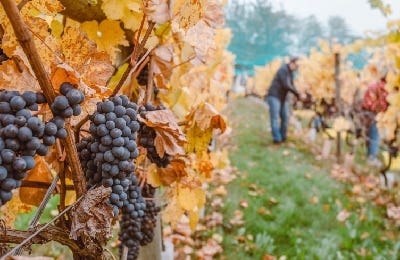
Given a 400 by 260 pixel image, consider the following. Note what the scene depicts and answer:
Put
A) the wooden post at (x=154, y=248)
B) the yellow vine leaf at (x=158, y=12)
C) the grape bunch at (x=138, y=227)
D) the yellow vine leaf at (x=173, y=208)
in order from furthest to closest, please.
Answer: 1. the wooden post at (x=154, y=248)
2. the yellow vine leaf at (x=173, y=208)
3. the grape bunch at (x=138, y=227)
4. the yellow vine leaf at (x=158, y=12)

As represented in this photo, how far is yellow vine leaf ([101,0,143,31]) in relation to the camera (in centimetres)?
110

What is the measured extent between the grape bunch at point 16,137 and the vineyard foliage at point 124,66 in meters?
0.06

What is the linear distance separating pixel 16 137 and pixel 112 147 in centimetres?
19

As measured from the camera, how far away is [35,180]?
1.06 metres

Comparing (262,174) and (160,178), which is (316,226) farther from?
(160,178)

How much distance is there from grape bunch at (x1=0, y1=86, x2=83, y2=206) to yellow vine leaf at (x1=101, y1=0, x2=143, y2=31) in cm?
52

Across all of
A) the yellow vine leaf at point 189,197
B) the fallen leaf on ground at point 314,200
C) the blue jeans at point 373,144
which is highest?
the yellow vine leaf at point 189,197

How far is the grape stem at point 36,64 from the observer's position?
2.10ft

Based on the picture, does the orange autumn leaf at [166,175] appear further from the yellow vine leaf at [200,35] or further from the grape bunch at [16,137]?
the grape bunch at [16,137]

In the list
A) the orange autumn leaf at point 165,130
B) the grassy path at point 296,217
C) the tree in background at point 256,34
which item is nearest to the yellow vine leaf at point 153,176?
the orange autumn leaf at point 165,130

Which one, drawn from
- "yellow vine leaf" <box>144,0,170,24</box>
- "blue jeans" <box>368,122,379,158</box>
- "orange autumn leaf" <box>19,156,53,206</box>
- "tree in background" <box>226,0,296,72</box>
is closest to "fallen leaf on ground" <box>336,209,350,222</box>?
"blue jeans" <box>368,122,379,158</box>

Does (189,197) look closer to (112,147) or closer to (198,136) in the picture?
Answer: (198,136)

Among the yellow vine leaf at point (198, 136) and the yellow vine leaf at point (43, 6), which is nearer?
the yellow vine leaf at point (43, 6)

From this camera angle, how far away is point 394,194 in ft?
18.0
